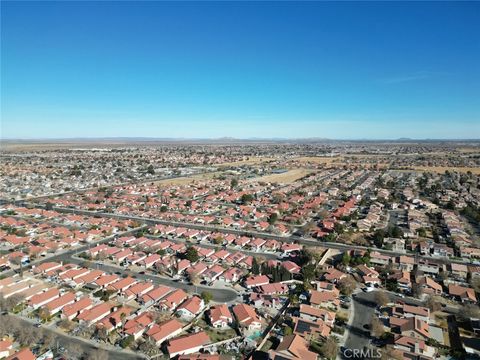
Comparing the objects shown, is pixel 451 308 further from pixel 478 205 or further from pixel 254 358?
pixel 478 205

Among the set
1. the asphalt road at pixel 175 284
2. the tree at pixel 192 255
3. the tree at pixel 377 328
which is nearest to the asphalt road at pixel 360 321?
the tree at pixel 377 328

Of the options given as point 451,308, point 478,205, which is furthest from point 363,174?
point 451,308

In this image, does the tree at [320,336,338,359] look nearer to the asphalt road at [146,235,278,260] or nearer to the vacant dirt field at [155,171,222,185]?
the asphalt road at [146,235,278,260]

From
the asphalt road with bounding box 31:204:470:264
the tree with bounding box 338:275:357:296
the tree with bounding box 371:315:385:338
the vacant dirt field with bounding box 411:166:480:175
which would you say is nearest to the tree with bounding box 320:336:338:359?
the tree with bounding box 371:315:385:338

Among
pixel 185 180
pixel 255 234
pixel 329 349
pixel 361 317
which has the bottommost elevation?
pixel 361 317

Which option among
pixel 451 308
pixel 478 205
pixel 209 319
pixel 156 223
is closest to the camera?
pixel 209 319

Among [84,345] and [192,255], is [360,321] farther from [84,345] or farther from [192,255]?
[84,345]

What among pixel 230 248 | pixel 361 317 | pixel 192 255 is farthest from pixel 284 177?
pixel 361 317
